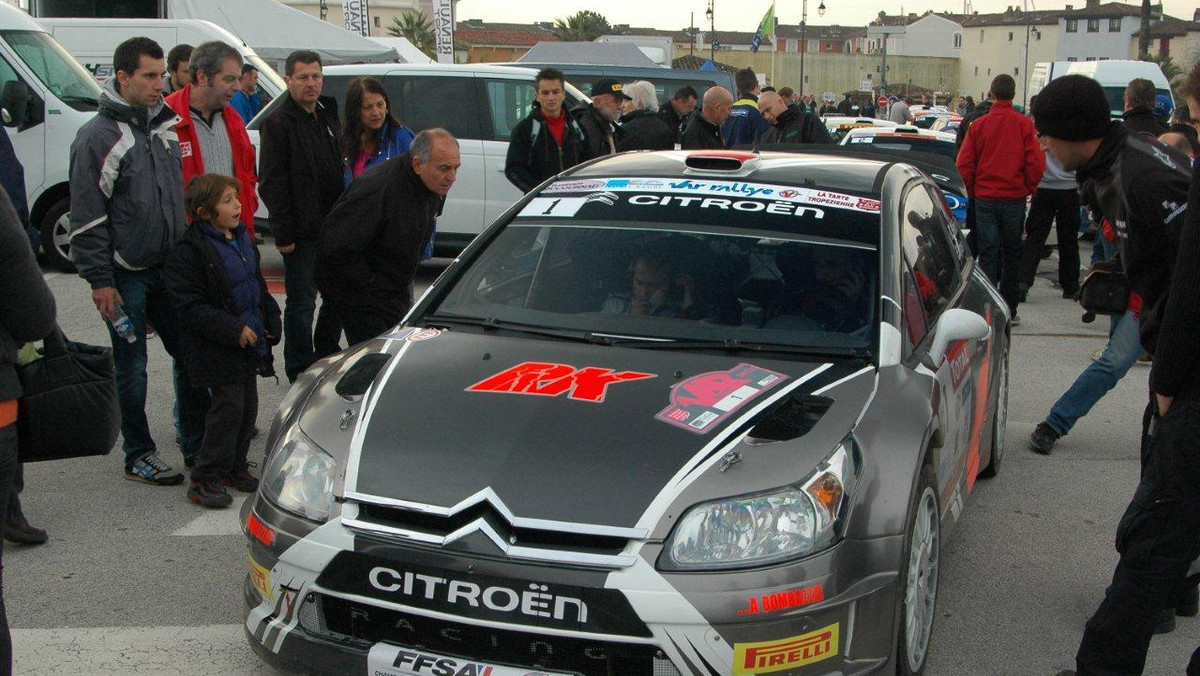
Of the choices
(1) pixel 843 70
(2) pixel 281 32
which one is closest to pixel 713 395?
(2) pixel 281 32

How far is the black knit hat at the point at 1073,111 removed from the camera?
3.94 meters

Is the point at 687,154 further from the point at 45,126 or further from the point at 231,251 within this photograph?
the point at 45,126

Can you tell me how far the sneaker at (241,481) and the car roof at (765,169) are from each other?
210cm

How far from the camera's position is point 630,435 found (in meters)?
3.25

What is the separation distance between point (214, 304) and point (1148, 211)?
12.2 feet

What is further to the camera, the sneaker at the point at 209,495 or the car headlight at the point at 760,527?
the sneaker at the point at 209,495

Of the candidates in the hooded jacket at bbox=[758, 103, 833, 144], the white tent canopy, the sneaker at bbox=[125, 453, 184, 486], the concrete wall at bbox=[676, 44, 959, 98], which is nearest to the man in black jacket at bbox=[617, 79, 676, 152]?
the hooded jacket at bbox=[758, 103, 833, 144]

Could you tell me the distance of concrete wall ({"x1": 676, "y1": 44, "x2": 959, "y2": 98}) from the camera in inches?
3556

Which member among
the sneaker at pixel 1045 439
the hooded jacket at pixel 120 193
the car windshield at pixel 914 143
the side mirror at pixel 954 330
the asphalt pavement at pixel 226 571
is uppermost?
the car windshield at pixel 914 143

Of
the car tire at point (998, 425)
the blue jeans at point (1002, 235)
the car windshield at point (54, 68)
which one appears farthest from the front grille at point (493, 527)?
the car windshield at point (54, 68)

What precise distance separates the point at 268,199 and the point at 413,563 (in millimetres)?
3722

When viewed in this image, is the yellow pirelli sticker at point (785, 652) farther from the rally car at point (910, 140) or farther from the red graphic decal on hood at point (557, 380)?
the rally car at point (910, 140)

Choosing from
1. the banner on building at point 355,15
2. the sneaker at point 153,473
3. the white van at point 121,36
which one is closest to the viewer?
the sneaker at point 153,473

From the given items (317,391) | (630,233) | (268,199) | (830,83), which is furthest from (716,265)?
(830,83)
